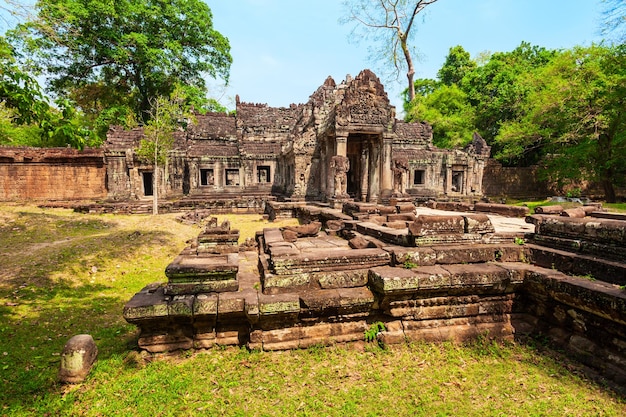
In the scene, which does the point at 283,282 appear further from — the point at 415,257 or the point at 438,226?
the point at 438,226

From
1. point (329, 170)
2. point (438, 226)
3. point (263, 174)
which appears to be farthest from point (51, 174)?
point (438, 226)

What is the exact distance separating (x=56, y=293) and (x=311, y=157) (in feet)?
43.5

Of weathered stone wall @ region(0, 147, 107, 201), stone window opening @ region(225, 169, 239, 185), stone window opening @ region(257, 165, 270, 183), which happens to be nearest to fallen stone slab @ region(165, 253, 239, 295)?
stone window opening @ region(225, 169, 239, 185)

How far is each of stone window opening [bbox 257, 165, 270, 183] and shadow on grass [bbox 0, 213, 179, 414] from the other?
40.7ft

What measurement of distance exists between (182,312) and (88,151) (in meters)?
23.2

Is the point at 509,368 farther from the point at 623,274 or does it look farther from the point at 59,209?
the point at 59,209

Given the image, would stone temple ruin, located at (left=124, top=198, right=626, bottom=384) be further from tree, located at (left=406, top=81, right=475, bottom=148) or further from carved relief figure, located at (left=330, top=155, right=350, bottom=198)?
tree, located at (left=406, top=81, right=475, bottom=148)

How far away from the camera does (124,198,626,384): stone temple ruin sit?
359 centimetres

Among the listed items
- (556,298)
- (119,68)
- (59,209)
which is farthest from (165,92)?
(556,298)

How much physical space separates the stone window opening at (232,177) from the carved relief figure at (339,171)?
1121 centimetres

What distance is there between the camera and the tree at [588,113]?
16609 millimetres

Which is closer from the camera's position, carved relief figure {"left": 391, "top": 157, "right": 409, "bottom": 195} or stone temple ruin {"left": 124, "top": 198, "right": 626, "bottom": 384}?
stone temple ruin {"left": 124, "top": 198, "right": 626, "bottom": 384}

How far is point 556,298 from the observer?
3.85m

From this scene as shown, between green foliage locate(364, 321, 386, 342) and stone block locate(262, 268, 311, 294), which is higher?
stone block locate(262, 268, 311, 294)
